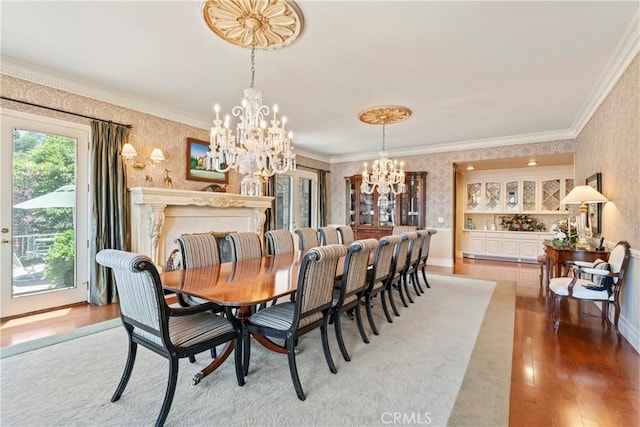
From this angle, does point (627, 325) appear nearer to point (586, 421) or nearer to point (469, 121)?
point (586, 421)

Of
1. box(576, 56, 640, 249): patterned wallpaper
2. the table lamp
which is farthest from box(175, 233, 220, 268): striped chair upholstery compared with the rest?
the table lamp

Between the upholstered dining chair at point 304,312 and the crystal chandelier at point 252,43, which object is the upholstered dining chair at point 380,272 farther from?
the crystal chandelier at point 252,43

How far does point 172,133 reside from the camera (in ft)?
15.3

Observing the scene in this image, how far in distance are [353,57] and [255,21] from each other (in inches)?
40.3

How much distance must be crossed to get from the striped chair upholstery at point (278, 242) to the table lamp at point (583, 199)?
342 cm

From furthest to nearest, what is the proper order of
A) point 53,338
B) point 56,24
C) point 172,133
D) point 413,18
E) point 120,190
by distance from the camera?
1. point 172,133
2. point 120,190
3. point 53,338
4. point 56,24
5. point 413,18

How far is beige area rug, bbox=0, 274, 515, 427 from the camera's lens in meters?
1.77

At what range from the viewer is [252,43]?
8.80 ft

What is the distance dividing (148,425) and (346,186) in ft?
22.1

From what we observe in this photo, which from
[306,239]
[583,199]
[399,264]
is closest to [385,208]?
[306,239]

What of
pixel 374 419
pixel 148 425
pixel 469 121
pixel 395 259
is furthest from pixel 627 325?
pixel 148 425

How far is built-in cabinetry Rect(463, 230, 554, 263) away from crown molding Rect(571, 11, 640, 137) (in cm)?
387

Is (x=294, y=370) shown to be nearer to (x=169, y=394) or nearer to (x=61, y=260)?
(x=169, y=394)

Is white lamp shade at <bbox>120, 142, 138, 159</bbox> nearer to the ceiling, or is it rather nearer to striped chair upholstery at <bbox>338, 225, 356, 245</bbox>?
the ceiling
